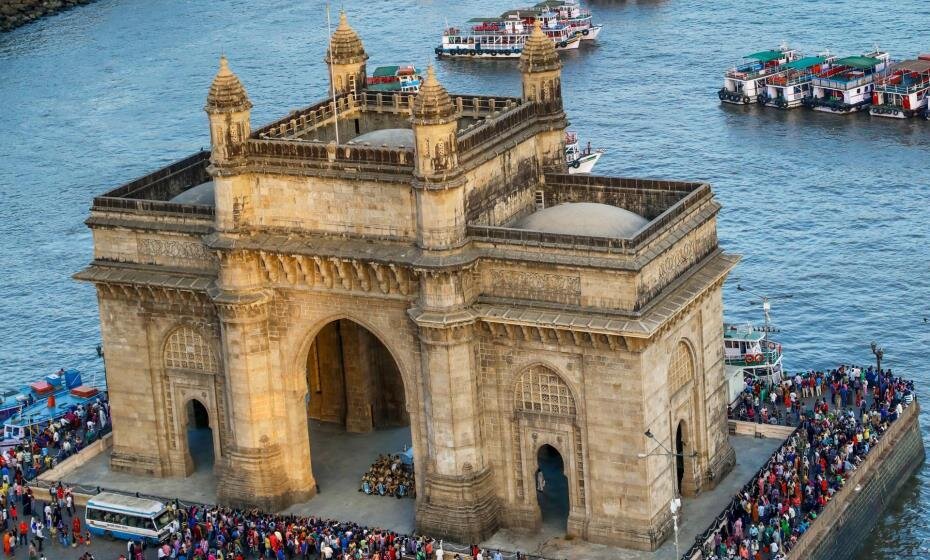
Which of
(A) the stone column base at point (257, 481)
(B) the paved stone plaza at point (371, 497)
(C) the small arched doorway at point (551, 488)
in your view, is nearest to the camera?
(B) the paved stone plaza at point (371, 497)

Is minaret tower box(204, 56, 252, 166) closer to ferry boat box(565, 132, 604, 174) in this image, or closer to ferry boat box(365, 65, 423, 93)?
ferry boat box(565, 132, 604, 174)

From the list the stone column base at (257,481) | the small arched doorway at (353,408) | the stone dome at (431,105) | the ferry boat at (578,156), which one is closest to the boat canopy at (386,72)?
the ferry boat at (578,156)

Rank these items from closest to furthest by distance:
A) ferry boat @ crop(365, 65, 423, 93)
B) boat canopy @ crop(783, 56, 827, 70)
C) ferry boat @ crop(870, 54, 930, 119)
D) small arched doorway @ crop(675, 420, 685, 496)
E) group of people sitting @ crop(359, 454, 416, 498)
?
small arched doorway @ crop(675, 420, 685, 496) < group of people sitting @ crop(359, 454, 416, 498) < ferry boat @ crop(870, 54, 930, 119) < ferry boat @ crop(365, 65, 423, 93) < boat canopy @ crop(783, 56, 827, 70)

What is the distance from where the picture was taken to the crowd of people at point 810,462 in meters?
88.5

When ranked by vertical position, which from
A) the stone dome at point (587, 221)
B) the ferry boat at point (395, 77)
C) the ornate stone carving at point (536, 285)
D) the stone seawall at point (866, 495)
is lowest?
the stone seawall at point (866, 495)

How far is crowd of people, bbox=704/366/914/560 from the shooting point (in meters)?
88.5

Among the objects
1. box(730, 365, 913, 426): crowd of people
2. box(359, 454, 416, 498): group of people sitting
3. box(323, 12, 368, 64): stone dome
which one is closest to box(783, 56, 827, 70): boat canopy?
box(730, 365, 913, 426): crowd of people

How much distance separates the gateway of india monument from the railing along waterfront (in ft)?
6.75

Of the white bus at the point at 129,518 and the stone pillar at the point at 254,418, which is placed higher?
the stone pillar at the point at 254,418

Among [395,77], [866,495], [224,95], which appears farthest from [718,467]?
[395,77]

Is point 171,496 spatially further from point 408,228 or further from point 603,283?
point 603,283

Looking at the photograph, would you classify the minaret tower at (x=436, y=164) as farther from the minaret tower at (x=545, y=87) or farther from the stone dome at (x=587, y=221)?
the minaret tower at (x=545, y=87)

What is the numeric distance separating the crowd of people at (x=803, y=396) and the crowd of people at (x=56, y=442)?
116 ft

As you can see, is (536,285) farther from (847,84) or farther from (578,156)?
(847,84)
